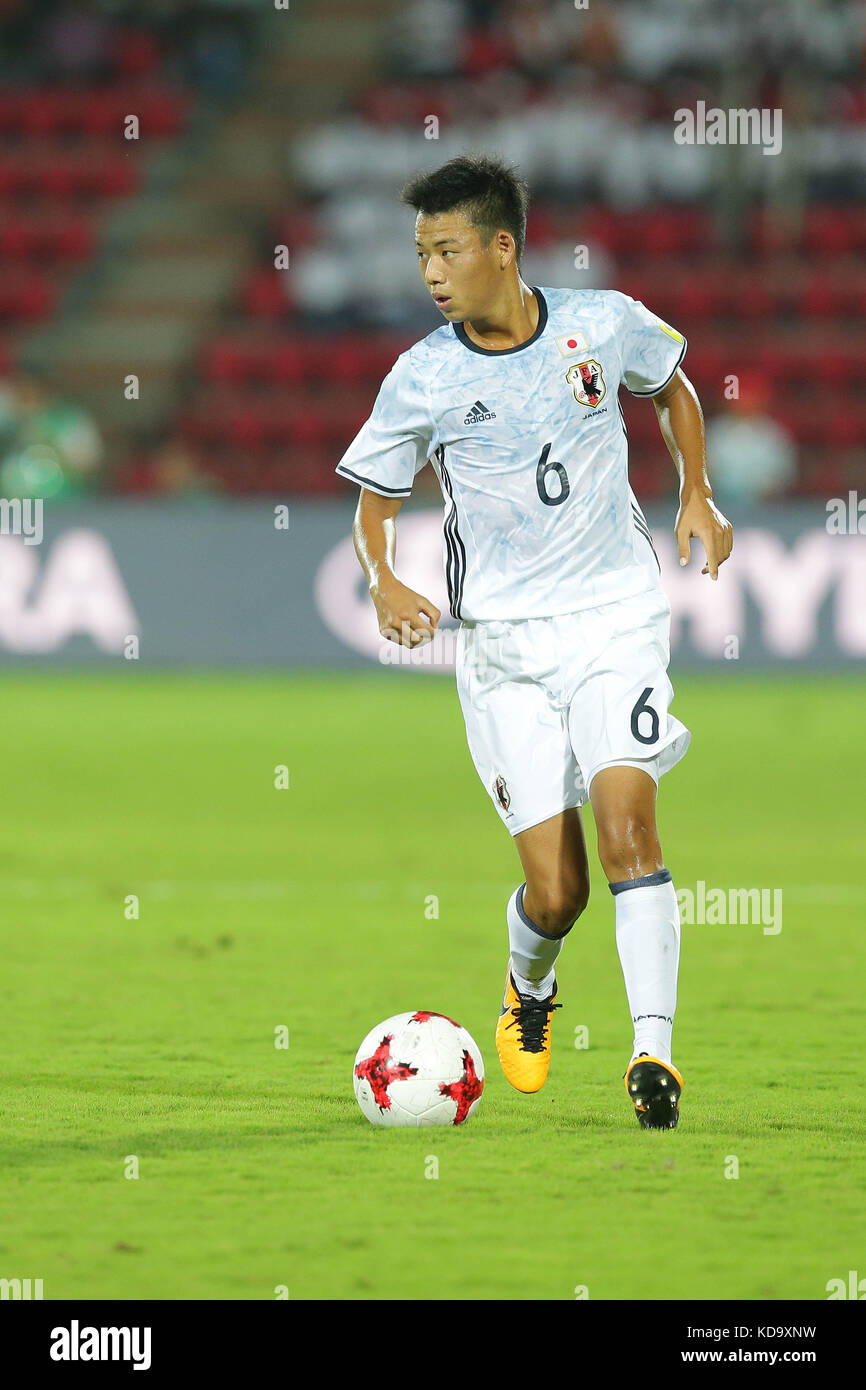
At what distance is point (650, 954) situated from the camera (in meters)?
4.92

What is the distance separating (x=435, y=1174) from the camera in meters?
4.50

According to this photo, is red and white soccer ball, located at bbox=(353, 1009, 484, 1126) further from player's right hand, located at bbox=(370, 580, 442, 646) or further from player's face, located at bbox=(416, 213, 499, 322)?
player's face, located at bbox=(416, 213, 499, 322)

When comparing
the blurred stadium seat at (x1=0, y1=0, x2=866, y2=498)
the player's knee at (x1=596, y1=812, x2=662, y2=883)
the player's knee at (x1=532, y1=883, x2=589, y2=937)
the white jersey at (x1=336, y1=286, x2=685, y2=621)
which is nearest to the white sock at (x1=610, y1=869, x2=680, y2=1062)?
the player's knee at (x1=596, y1=812, x2=662, y2=883)

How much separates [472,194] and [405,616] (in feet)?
3.35

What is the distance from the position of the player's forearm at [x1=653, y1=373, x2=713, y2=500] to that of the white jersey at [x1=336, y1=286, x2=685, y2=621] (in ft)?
0.70

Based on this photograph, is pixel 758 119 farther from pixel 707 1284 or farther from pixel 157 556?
pixel 707 1284

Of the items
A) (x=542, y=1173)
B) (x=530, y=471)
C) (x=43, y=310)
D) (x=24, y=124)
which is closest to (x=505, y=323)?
(x=530, y=471)

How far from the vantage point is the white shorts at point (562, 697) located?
5051 mm

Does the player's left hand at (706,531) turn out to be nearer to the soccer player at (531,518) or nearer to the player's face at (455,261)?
the soccer player at (531,518)

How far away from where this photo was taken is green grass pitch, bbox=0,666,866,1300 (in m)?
3.93

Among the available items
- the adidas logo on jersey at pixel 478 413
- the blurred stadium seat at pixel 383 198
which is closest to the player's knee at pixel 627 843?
the adidas logo on jersey at pixel 478 413

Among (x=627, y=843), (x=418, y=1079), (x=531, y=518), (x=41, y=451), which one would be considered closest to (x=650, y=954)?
(x=627, y=843)

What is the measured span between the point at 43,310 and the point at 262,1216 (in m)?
19.1

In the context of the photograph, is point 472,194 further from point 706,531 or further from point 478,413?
point 706,531
